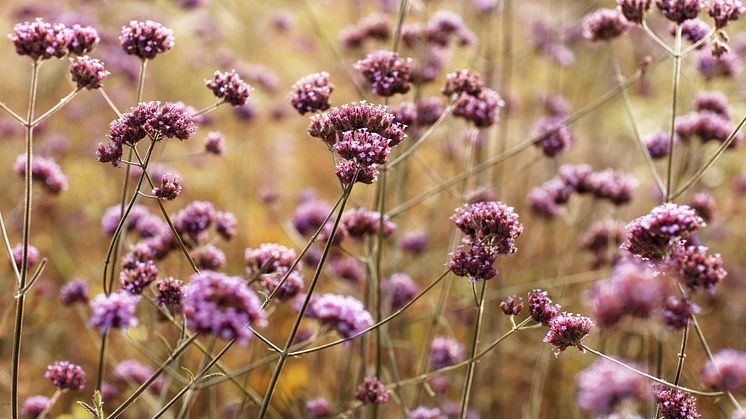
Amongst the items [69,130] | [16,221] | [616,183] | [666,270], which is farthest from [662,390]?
[69,130]

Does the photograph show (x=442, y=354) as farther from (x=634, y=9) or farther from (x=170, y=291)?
(x=634, y=9)

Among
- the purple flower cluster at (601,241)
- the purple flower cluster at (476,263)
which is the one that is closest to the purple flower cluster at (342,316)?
the purple flower cluster at (476,263)

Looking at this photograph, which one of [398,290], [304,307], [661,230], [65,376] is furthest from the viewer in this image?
[398,290]

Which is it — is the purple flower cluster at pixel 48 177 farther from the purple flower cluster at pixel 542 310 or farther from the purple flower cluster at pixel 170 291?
the purple flower cluster at pixel 542 310

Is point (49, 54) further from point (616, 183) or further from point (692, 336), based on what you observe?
point (692, 336)

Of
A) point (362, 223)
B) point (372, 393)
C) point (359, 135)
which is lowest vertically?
point (372, 393)

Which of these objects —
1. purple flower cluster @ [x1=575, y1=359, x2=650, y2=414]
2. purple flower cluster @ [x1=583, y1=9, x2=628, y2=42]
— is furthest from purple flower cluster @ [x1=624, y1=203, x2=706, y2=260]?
purple flower cluster @ [x1=583, y1=9, x2=628, y2=42]

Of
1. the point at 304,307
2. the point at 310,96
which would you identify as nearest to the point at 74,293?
the point at 310,96
